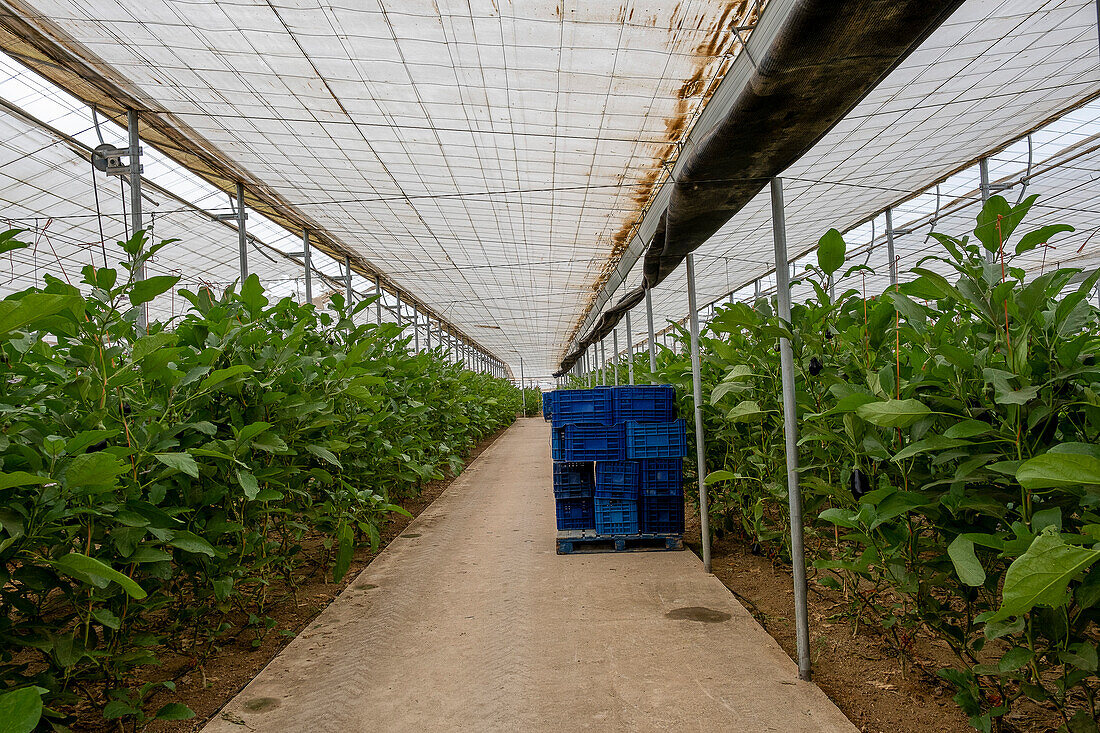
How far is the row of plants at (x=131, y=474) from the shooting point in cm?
185

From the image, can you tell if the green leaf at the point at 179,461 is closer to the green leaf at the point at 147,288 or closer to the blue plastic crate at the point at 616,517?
the green leaf at the point at 147,288

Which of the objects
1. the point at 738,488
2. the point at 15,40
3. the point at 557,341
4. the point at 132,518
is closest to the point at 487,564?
the point at 738,488

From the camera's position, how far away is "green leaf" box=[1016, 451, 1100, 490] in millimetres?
1261

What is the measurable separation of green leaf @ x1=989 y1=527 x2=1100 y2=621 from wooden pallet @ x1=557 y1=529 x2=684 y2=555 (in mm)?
4007

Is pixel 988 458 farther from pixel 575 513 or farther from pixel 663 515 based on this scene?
pixel 575 513

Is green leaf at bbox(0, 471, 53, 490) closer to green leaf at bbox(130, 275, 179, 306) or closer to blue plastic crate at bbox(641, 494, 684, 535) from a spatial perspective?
green leaf at bbox(130, 275, 179, 306)

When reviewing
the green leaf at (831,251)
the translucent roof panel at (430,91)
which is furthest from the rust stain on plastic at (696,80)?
the green leaf at (831,251)

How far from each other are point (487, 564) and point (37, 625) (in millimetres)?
3232

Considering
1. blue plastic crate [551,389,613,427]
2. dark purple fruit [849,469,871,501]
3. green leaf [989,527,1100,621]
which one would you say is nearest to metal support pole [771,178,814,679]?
dark purple fruit [849,469,871,501]

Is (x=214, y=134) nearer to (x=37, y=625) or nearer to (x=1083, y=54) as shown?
(x=37, y=625)

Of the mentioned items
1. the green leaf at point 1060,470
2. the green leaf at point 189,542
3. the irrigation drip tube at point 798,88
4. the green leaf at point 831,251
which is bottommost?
the green leaf at point 189,542

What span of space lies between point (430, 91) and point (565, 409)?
2.60 metres

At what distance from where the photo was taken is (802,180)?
702cm

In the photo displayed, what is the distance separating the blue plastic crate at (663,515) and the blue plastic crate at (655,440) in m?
0.35
